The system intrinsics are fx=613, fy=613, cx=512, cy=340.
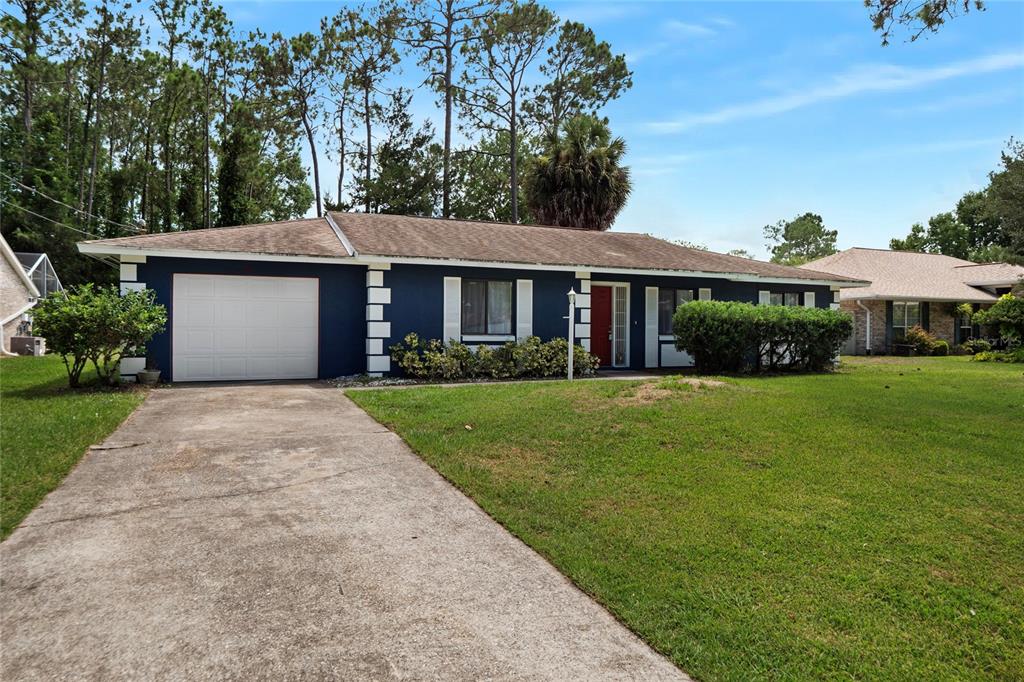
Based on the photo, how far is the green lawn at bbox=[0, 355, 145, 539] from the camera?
16.5 ft

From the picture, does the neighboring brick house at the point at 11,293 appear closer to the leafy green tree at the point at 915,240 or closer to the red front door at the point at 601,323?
the red front door at the point at 601,323

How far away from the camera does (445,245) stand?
14.8 metres

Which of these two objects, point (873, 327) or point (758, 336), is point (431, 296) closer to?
point (758, 336)

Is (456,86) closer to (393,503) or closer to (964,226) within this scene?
A: (393,503)

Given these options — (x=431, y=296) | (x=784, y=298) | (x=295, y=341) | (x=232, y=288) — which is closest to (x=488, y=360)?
(x=431, y=296)

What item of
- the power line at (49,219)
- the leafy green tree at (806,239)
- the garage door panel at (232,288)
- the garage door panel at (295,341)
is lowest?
the garage door panel at (295,341)

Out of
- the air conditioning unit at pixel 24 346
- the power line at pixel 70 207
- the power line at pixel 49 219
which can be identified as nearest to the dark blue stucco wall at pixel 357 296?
the air conditioning unit at pixel 24 346

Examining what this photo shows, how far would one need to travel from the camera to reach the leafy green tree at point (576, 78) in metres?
30.8

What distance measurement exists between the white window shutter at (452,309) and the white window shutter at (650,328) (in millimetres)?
5414

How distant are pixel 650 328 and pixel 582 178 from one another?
1084cm

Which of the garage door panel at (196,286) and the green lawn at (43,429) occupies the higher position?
the garage door panel at (196,286)

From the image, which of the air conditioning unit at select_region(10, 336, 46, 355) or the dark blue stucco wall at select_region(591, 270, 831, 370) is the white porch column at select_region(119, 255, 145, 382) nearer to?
the dark blue stucco wall at select_region(591, 270, 831, 370)

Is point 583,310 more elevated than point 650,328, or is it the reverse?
point 583,310

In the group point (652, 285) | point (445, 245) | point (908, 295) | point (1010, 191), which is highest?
point (1010, 191)
